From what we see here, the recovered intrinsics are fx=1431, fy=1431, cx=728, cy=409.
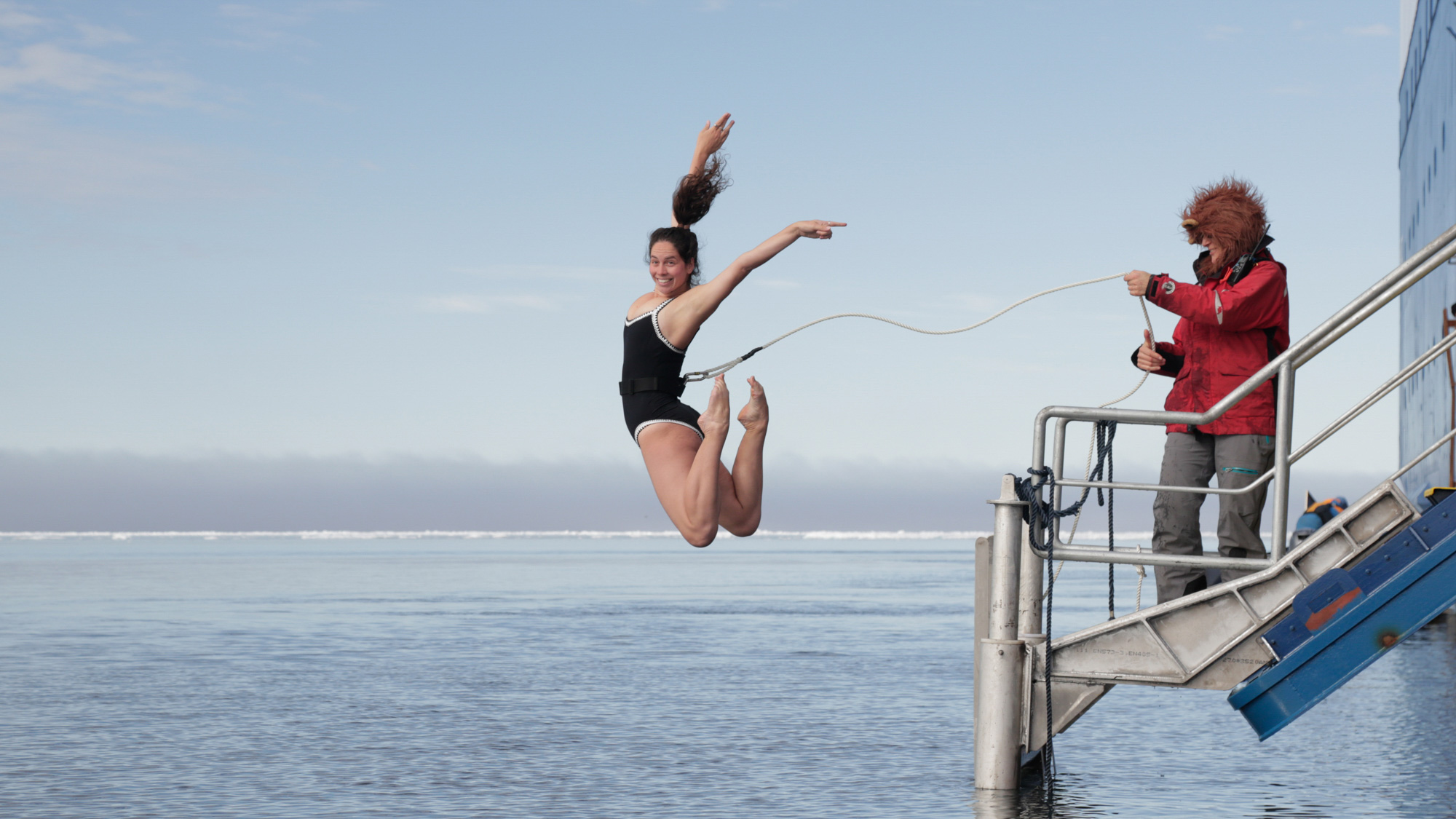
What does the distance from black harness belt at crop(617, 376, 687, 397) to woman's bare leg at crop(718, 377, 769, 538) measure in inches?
9.3

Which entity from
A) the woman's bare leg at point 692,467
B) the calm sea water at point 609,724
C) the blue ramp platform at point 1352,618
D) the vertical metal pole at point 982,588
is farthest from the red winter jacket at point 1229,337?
the woman's bare leg at point 692,467

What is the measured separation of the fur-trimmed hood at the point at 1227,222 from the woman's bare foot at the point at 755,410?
300cm

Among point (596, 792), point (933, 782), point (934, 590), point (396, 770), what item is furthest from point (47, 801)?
point (934, 590)

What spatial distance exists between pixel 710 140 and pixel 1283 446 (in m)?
2.87

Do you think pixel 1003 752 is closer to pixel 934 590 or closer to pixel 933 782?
pixel 933 782

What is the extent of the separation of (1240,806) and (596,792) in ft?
10.7

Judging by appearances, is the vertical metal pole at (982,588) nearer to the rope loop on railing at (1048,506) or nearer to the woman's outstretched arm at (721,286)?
the rope loop on railing at (1048,506)

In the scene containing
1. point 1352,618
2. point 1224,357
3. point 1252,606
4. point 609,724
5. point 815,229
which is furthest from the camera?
point 609,724

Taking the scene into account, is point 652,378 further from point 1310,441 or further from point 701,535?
point 1310,441

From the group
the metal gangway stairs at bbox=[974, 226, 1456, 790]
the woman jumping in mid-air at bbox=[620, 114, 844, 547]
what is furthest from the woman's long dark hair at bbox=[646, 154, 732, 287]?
the metal gangway stairs at bbox=[974, 226, 1456, 790]

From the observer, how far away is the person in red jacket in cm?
664

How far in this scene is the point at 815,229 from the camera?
181 inches

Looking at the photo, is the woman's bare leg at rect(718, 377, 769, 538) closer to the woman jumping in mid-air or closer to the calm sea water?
the woman jumping in mid-air

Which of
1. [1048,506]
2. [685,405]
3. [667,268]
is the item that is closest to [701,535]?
[685,405]
